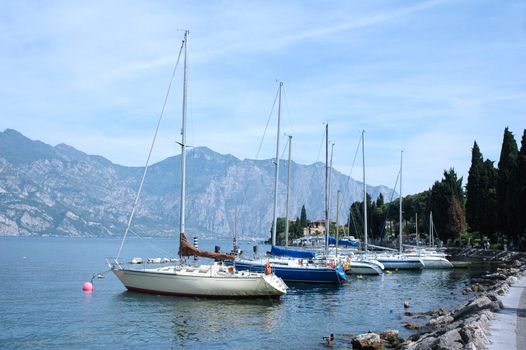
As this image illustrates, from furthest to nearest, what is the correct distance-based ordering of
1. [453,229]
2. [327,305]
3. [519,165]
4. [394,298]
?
[453,229] → [519,165] → [394,298] → [327,305]

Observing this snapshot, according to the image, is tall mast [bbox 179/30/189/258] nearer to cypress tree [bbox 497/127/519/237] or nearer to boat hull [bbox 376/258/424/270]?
boat hull [bbox 376/258/424/270]

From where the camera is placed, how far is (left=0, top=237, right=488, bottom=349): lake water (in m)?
26.0

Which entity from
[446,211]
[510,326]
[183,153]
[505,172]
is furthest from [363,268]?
[446,211]

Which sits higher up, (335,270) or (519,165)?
(519,165)

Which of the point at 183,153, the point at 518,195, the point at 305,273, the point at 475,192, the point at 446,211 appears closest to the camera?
the point at 183,153

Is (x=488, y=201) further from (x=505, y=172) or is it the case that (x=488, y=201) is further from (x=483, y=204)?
(x=505, y=172)

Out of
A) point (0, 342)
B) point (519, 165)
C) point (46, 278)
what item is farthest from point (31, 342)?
point (519, 165)

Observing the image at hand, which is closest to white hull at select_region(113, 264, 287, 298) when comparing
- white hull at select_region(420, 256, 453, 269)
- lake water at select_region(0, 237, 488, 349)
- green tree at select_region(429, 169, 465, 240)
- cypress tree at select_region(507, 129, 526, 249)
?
lake water at select_region(0, 237, 488, 349)

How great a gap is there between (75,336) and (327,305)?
56.9 ft

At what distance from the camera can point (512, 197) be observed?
2776 inches

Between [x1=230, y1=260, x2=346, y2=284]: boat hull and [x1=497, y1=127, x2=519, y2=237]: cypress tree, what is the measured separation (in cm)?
3805

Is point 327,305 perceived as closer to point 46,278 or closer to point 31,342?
point 31,342

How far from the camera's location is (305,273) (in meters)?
47.5

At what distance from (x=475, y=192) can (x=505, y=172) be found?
46.5 ft
